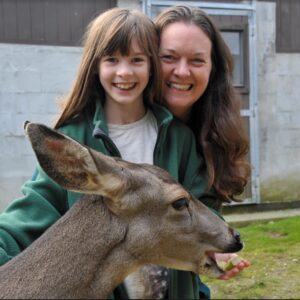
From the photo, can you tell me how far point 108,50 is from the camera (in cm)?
281

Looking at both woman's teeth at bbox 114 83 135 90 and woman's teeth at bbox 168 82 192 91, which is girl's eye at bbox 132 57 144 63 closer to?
woman's teeth at bbox 114 83 135 90

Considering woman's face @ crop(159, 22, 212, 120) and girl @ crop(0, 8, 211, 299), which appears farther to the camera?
woman's face @ crop(159, 22, 212, 120)

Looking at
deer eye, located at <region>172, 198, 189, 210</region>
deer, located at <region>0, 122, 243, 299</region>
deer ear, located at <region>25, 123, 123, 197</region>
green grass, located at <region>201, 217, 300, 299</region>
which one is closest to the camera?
deer ear, located at <region>25, 123, 123, 197</region>

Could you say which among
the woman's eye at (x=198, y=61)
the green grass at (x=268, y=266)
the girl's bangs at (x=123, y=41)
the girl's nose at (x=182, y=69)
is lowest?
the green grass at (x=268, y=266)

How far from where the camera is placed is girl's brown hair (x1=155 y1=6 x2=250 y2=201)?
3.03 m

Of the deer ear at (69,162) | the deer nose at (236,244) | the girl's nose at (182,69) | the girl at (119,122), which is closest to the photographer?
the deer ear at (69,162)

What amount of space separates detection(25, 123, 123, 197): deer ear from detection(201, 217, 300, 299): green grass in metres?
1.89

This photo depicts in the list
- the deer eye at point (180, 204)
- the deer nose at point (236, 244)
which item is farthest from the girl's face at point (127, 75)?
the deer nose at point (236, 244)

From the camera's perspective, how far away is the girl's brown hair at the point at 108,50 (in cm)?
280

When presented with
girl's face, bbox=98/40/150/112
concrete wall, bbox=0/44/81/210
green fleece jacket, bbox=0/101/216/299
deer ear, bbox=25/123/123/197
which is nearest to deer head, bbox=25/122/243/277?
deer ear, bbox=25/123/123/197

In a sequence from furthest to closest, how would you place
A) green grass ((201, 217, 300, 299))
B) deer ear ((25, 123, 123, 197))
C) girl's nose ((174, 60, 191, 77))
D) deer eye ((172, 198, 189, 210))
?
green grass ((201, 217, 300, 299))
girl's nose ((174, 60, 191, 77))
deer eye ((172, 198, 189, 210))
deer ear ((25, 123, 123, 197))

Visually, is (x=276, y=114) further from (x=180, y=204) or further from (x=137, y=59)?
(x=180, y=204)

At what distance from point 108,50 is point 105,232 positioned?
2.90 ft

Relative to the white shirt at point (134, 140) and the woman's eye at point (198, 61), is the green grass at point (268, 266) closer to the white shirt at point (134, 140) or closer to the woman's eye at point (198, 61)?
the white shirt at point (134, 140)
